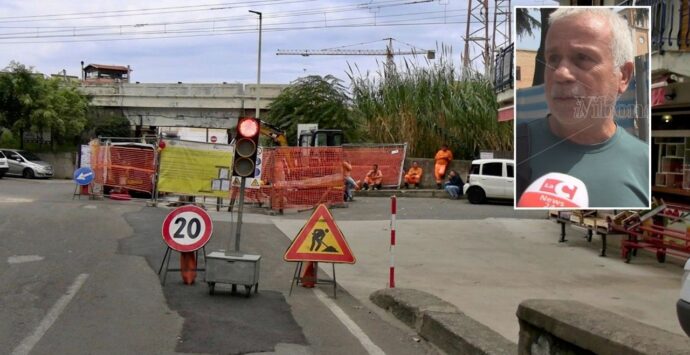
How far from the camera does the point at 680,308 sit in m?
3.68

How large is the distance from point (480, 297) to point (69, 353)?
229 inches

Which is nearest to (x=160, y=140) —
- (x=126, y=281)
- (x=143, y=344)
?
(x=126, y=281)

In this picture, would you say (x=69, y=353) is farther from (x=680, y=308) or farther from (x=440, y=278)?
(x=440, y=278)

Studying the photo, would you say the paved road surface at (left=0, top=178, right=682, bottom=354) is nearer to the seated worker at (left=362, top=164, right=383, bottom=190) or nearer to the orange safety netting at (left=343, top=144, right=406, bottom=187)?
the seated worker at (left=362, top=164, right=383, bottom=190)

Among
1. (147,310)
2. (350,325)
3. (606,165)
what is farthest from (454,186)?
(147,310)

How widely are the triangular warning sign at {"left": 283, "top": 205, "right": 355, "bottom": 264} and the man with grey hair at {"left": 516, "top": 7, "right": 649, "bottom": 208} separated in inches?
143

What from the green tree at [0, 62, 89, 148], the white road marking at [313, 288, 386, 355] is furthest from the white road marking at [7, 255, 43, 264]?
the green tree at [0, 62, 89, 148]

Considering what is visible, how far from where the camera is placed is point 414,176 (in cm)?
3209

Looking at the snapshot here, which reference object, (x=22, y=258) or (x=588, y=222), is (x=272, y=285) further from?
(x=588, y=222)

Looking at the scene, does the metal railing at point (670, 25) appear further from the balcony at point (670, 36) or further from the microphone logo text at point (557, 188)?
the microphone logo text at point (557, 188)

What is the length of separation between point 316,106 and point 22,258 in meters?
29.1

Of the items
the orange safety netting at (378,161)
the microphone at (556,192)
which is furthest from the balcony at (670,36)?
the orange safety netting at (378,161)

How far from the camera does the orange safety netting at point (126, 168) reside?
2484cm

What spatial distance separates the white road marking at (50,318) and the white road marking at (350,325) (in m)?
3.17
